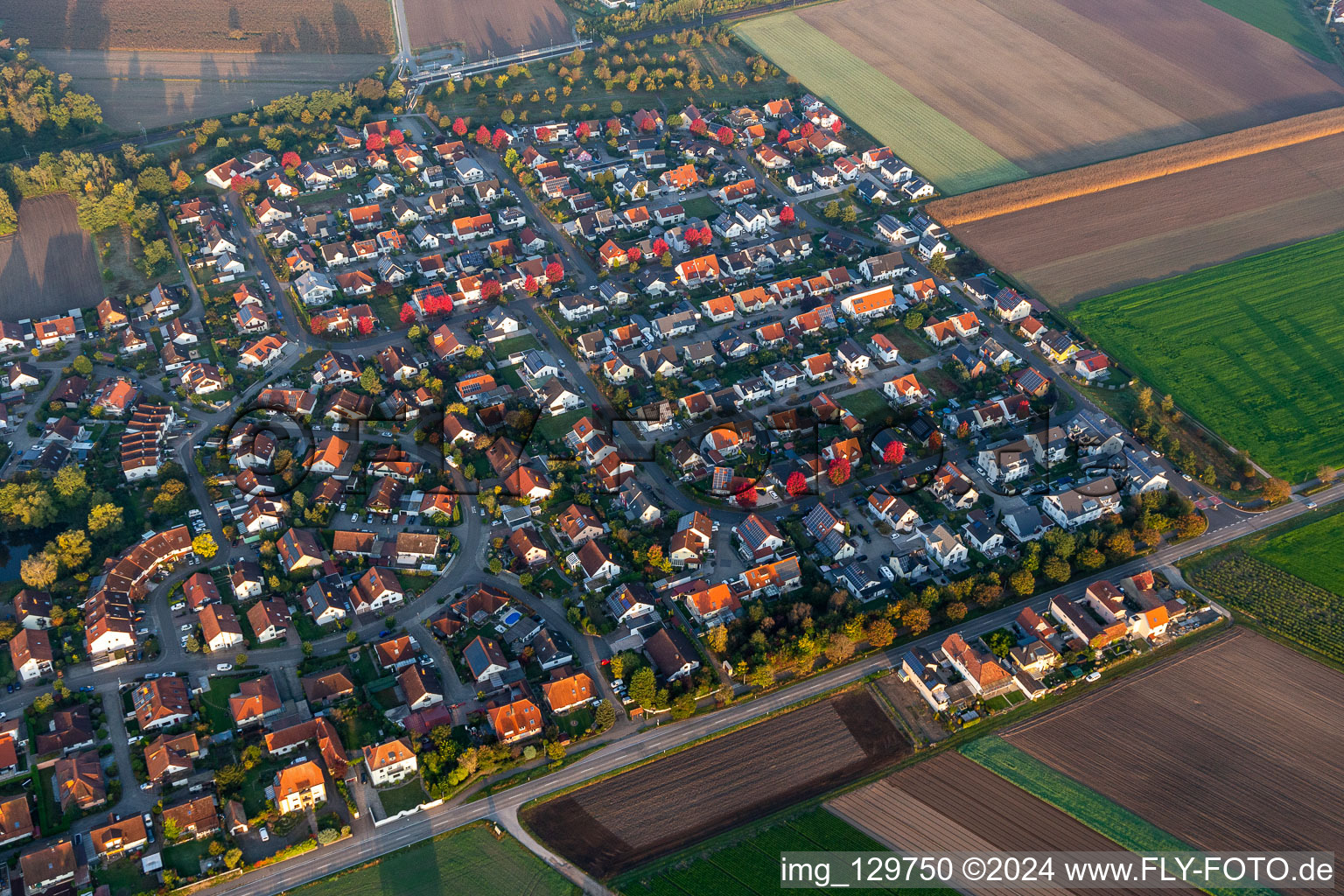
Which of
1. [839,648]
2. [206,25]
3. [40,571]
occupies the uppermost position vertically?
[206,25]

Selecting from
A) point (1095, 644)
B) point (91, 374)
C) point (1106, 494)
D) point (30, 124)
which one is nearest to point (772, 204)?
point (1106, 494)

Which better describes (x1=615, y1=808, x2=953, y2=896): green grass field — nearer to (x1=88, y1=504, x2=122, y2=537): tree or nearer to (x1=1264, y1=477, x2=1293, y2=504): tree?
(x1=1264, y1=477, x2=1293, y2=504): tree

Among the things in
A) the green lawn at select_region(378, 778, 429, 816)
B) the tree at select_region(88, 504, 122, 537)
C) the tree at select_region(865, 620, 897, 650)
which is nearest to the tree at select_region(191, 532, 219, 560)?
the tree at select_region(88, 504, 122, 537)

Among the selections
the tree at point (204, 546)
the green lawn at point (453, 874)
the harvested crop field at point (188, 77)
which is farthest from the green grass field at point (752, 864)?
the harvested crop field at point (188, 77)

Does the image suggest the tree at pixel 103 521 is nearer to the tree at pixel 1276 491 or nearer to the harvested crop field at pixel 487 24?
the tree at pixel 1276 491

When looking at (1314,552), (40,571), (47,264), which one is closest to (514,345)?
(40,571)

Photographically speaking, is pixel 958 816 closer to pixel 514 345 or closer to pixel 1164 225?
pixel 514 345
